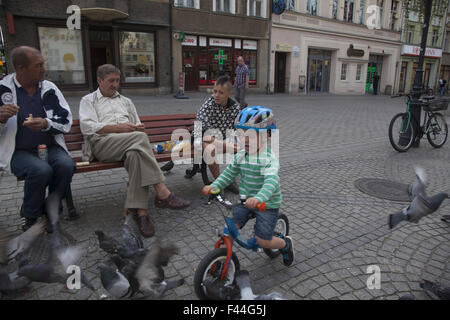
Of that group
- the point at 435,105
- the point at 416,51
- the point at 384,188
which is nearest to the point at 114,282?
the point at 384,188

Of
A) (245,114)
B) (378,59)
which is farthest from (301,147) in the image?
(378,59)

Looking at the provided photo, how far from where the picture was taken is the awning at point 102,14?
14883 millimetres

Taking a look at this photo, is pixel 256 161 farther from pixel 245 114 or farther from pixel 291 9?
pixel 291 9

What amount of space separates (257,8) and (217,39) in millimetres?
3768

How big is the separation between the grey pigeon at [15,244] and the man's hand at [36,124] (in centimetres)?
97

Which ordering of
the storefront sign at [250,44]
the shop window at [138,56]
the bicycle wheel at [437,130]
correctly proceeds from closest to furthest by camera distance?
1. the bicycle wheel at [437,130]
2. the shop window at [138,56]
3. the storefront sign at [250,44]

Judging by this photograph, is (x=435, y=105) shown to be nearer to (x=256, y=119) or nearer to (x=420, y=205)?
(x=420, y=205)

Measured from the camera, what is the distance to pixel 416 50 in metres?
32.7

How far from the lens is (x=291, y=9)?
22.7 meters

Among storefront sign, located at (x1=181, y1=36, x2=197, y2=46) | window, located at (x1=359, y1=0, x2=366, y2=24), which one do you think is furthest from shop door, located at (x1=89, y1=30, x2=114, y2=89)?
window, located at (x1=359, y1=0, x2=366, y2=24)

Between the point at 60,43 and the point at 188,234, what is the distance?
51.1 ft

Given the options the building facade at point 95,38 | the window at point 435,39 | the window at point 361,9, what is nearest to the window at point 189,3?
the building facade at point 95,38

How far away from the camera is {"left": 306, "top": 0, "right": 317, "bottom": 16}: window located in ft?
78.2

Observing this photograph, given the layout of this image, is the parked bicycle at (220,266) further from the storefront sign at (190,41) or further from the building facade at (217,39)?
the storefront sign at (190,41)
